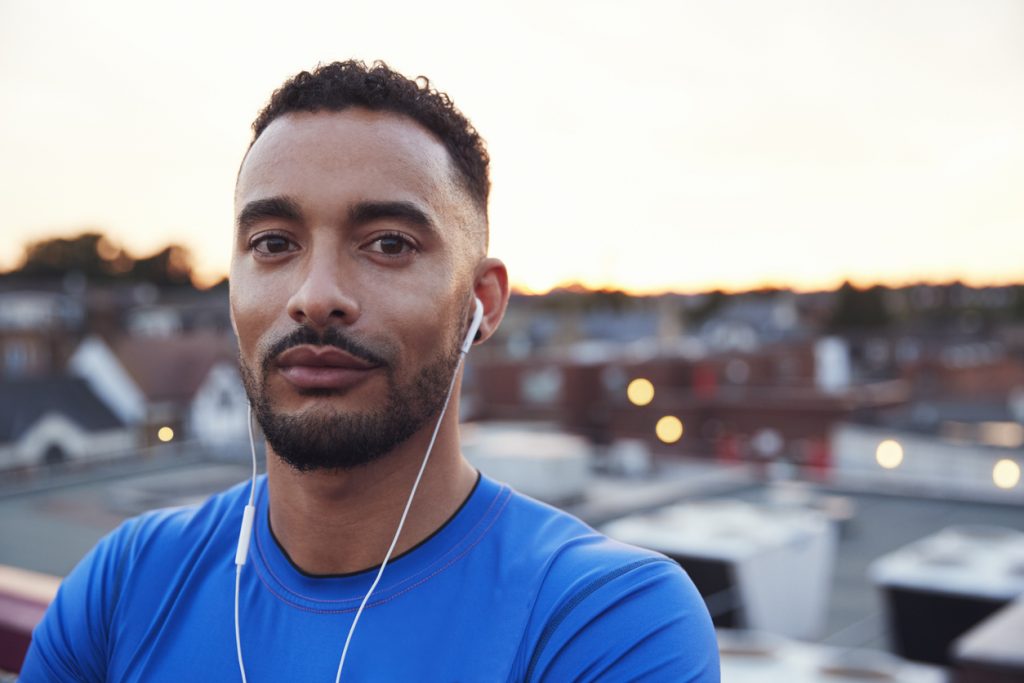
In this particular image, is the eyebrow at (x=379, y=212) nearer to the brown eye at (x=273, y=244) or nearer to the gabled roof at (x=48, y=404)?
the brown eye at (x=273, y=244)

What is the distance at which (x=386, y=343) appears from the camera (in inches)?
66.1

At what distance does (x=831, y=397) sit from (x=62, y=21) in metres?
33.1

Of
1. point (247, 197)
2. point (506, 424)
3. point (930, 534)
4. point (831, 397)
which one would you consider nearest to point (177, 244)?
point (506, 424)

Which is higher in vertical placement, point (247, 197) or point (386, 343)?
point (247, 197)

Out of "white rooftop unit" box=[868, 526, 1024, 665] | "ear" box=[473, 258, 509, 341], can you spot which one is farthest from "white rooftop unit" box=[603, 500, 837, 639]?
"ear" box=[473, 258, 509, 341]

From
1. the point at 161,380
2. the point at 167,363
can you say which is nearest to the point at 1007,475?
the point at 161,380

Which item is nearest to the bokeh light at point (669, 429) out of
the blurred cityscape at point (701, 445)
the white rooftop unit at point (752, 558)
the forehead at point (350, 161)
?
the blurred cityscape at point (701, 445)

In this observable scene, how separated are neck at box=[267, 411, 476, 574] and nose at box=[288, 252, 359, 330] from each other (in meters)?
0.29

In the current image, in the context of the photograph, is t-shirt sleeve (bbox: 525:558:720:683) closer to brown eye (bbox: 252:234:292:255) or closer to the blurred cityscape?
brown eye (bbox: 252:234:292:255)

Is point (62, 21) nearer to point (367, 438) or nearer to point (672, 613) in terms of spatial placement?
point (367, 438)

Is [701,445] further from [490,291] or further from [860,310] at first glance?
[860,310]

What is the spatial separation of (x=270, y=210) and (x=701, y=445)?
35.4 meters

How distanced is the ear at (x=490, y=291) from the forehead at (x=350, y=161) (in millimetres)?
184

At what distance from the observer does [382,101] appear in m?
1.80
